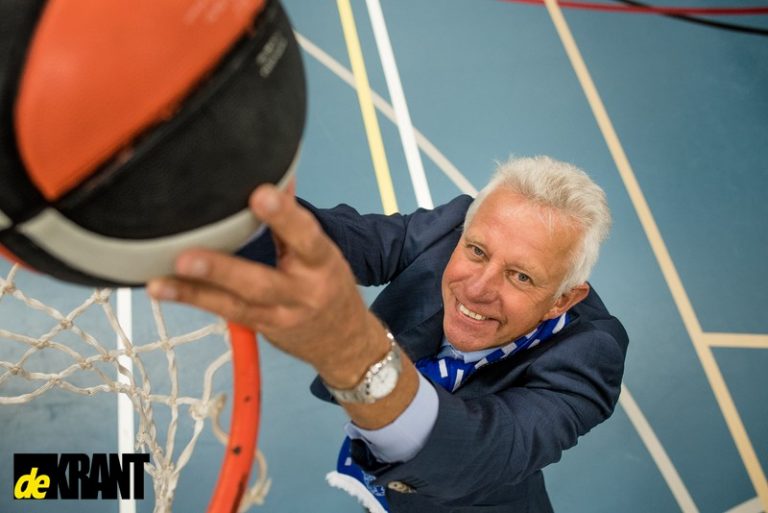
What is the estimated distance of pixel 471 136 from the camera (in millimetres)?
4129

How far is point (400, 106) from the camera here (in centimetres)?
421

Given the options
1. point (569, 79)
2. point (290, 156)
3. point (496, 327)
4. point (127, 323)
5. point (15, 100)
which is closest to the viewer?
point (15, 100)

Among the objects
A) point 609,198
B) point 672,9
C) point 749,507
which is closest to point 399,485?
point 749,507

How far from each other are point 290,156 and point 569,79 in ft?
12.4

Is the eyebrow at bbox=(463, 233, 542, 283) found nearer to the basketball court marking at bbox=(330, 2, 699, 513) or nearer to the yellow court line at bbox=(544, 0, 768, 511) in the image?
the basketball court marking at bbox=(330, 2, 699, 513)

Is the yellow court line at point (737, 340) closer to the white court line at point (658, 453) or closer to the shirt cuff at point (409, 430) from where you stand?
the white court line at point (658, 453)

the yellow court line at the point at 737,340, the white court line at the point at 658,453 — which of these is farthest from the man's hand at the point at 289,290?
the yellow court line at the point at 737,340

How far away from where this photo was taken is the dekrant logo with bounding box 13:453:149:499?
2814mm

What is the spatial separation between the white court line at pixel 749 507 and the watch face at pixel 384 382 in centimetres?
258

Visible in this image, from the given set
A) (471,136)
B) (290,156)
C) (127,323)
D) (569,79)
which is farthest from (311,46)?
(290,156)

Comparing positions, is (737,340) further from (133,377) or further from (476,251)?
(133,377)

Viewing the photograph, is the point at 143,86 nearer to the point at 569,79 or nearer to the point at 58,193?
the point at 58,193

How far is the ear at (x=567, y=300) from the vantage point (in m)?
1.98

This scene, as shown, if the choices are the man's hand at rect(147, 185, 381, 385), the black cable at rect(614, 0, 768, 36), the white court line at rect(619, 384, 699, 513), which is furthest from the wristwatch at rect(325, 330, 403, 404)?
the black cable at rect(614, 0, 768, 36)
